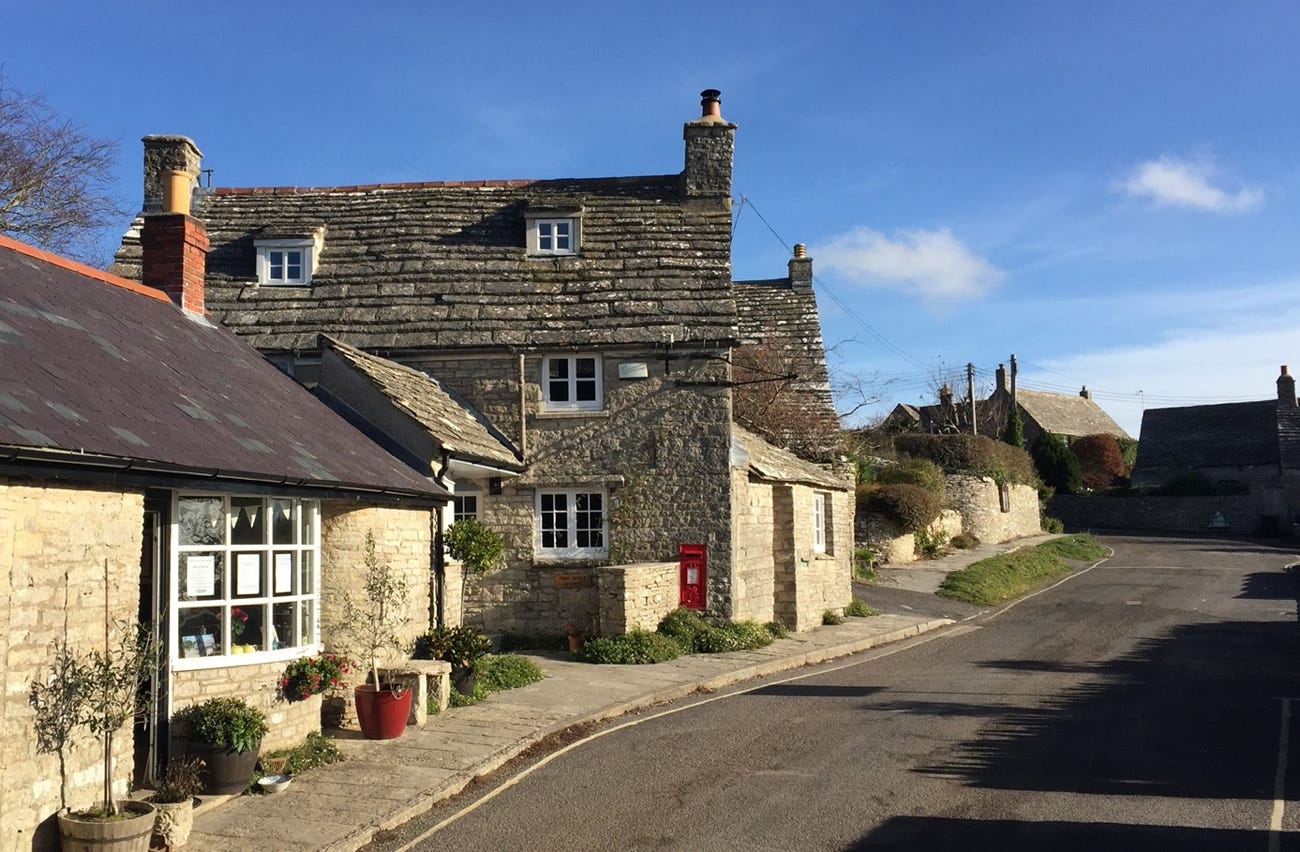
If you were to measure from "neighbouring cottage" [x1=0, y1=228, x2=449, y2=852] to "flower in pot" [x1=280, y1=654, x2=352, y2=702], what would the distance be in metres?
0.16

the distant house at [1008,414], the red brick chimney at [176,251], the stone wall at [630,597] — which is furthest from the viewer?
the distant house at [1008,414]

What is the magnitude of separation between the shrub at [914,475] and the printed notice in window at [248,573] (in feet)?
93.7

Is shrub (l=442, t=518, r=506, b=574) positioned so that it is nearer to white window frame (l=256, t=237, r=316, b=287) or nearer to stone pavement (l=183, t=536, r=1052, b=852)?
stone pavement (l=183, t=536, r=1052, b=852)

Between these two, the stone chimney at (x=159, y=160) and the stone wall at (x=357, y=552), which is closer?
the stone wall at (x=357, y=552)

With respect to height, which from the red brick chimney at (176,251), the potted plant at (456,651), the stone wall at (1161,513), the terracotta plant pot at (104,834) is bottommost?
the terracotta plant pot at (104,834)

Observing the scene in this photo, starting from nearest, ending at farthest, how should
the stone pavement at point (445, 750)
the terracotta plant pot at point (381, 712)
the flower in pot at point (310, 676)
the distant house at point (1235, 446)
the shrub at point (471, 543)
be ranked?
1. the stone pavement at point (445, 750)
2. the flower in pot at point (310, 676)
3. the terracotta plant pot at point (381, 712)
4. the shrub at point (471, 543)
5. the distant house at point (1235, 446)

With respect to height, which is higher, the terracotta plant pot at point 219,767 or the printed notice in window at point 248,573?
the printed notice in window at point 248,573

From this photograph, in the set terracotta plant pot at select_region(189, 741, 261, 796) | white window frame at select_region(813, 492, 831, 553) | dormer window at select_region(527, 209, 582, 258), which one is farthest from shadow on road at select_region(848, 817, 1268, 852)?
white window frame at select_region(813, 492, 831, 553)

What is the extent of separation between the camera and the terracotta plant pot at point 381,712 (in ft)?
35.5

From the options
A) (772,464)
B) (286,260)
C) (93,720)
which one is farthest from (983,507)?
(93,720)

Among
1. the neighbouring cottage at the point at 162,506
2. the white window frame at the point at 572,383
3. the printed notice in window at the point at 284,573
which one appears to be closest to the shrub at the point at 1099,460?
the white window frame at the point at 572,383

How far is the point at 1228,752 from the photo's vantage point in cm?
1065

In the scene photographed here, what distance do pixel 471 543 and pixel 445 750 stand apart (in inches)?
192

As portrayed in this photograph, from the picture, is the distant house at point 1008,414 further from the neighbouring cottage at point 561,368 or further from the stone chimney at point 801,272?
the neighbouring cottage at point 561,368
